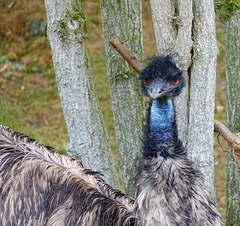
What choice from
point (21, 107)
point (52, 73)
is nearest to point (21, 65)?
point (52, 73)

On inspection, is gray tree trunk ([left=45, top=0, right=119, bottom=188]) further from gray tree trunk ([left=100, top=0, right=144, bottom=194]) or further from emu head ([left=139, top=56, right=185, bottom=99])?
emu head ([left=139, top=56, right=185, bottom=99])

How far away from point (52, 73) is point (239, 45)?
6.19 meters

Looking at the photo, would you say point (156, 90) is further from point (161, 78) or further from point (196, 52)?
point (196, 52)

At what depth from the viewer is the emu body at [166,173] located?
298 cm

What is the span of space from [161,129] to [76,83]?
Result: 3.79ft

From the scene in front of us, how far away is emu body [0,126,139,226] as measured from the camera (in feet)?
10.4

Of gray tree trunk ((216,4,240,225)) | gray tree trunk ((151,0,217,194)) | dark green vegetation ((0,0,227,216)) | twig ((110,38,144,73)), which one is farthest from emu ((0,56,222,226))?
dark green vegetation ((0,0,227,216))

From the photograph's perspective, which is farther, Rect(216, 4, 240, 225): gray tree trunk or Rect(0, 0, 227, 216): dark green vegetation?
Rect(0, 0, 227, 216): dark green vegetation

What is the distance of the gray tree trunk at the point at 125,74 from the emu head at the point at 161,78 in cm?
114

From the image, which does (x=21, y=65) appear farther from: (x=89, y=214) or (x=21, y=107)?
(x=89, y=214)

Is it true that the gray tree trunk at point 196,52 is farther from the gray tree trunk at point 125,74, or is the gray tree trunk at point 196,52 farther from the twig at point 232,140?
the gray tree trunk at point 125,74

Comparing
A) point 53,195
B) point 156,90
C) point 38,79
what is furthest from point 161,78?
point 38,79

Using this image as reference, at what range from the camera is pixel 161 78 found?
312cm

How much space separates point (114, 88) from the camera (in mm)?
4414
